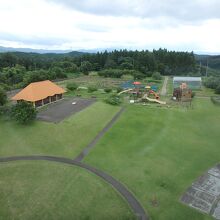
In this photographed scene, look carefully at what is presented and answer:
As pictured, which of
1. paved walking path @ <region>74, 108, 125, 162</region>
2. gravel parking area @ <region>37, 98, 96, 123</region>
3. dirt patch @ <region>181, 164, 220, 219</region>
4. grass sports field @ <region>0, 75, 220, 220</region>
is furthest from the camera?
gravel parking area @ <region>37, 98, 96, 123</region>

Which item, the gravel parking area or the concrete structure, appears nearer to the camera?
the gravel parking area

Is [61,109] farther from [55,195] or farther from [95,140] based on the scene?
[55,195]

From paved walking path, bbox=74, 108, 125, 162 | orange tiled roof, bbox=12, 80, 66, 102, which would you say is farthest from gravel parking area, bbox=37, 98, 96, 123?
paved walking path, bbox=74, 108, 125, 162

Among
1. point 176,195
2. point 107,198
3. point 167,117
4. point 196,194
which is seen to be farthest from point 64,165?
point 167,117

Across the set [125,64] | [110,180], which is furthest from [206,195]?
Answer: [125,64]

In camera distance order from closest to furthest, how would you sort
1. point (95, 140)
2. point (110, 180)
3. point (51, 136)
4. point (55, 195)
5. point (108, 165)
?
point (55, 195), point (110, 180), point (108, 165), point (95, 140), point (51, 136)

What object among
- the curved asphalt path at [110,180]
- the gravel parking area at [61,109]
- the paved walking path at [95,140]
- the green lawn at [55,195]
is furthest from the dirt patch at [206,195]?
the gravel parking area at [61,109]

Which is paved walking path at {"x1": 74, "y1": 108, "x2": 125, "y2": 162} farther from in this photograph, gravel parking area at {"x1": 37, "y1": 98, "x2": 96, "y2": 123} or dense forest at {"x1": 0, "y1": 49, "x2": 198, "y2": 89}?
dense forest at {"x1": 0, "y1": 49, "x2": 198, "y2": 89}
